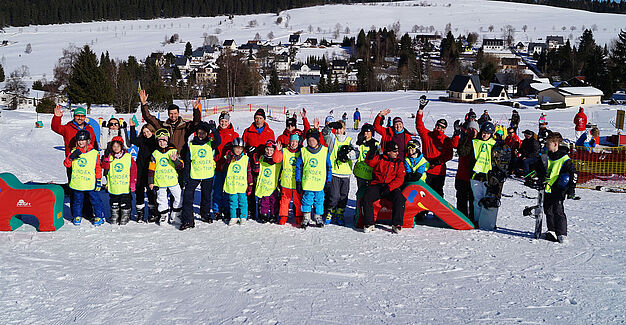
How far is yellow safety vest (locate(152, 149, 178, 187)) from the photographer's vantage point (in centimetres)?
762

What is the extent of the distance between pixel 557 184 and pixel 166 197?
237 inches

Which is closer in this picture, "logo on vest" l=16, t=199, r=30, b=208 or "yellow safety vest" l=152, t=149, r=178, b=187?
"logo on vest" l=16, t=199, r=30, b=208

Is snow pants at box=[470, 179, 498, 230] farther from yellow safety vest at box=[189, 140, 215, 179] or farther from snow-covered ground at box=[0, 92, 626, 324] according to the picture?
yellow safety vest at box=[189, 140, 215, 179]

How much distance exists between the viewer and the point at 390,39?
119 metres

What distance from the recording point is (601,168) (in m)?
13.0


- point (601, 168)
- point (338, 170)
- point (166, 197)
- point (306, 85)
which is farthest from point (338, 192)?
point (306, 85)

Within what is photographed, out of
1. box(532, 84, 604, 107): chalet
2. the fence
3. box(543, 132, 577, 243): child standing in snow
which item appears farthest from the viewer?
box(532, 84, 604, 107): chalet

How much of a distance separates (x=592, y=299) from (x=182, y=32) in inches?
6578

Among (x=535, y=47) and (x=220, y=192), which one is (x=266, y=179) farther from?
(x=535, y=47)

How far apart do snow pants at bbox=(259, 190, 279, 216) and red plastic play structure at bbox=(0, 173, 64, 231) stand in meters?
3.15

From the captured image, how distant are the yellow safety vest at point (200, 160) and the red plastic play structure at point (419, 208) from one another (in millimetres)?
2513

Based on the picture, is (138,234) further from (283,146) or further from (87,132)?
(283,146)

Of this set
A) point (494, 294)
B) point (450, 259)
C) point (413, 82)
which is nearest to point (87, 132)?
point (450, 259)

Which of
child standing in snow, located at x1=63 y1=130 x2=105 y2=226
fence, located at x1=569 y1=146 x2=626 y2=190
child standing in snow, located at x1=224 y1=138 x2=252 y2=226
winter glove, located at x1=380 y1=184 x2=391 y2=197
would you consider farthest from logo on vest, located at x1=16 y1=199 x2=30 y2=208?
fence, located at x1=569 y1=146 x2=626 y2=190
